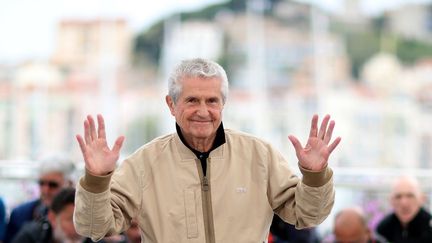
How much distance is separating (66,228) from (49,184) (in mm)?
1504

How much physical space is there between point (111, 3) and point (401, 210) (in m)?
24.2

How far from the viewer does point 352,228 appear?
672cm

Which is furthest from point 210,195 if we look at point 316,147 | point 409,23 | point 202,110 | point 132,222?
point 409,23

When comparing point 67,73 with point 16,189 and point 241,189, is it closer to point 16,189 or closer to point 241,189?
point 16,189

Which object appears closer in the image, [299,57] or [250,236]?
[250,236]

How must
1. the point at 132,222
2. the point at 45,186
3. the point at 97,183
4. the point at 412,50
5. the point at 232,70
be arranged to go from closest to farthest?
the point at 97,183 → the point at 132,222 → the point at 45,186 → the point at 232,70 → the point at 412,50

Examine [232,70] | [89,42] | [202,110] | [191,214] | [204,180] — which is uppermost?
[202,110]

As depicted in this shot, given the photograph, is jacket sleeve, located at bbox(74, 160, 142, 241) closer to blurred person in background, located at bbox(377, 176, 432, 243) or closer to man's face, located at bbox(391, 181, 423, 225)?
blurred person in background, located at bbox(377, 176, 432, 243)

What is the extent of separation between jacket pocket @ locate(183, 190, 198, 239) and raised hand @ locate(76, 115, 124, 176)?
0.28 meters

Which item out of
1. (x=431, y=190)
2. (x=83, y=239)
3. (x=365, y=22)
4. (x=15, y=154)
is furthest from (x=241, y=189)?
(x=365, y=22)

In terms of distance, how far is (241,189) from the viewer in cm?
407

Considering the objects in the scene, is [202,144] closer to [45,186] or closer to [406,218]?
[45,186]

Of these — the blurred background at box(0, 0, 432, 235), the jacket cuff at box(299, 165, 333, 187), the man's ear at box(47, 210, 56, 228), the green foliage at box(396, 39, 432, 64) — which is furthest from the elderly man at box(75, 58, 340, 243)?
the green foliage at box(396, 39, 432, 64)

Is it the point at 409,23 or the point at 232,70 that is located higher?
the point at 409,23
